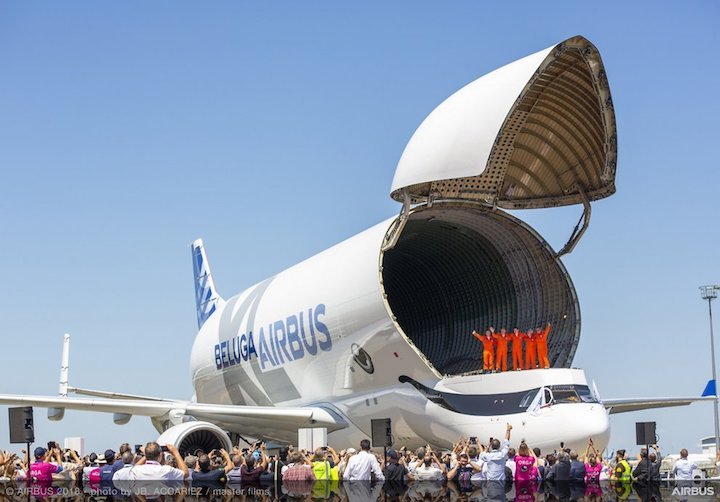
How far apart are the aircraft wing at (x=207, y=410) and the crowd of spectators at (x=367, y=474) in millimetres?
7632

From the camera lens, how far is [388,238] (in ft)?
73.7

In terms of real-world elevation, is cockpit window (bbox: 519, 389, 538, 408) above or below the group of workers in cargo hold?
below

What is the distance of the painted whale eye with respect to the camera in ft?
75.5

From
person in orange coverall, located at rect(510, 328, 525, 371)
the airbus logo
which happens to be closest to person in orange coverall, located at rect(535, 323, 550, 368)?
person in orange coverall, located at rect(510, 328, 525, 371)

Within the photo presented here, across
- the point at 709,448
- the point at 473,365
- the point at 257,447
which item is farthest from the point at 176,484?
the point at 709,448

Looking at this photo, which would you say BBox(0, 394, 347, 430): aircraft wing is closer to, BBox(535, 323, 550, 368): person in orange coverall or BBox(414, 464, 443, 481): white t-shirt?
BBox(535, 323, 550, 368): person in orange coverall

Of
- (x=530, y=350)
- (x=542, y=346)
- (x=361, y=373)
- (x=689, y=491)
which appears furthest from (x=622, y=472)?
(x=361, y=373)

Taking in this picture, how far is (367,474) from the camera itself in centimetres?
1263

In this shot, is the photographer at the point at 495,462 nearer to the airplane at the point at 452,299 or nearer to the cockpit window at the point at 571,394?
the airplane at the point at 452,299

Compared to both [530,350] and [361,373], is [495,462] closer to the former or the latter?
[530,350]

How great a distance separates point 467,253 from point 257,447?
23.2 ft

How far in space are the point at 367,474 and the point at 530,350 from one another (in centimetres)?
1071

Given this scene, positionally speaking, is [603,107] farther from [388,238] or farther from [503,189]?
[388,238]

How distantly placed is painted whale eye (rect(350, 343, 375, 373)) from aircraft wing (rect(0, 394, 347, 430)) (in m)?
2.23
